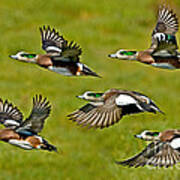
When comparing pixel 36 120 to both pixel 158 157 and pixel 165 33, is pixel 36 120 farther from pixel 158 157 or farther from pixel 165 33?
pixel 165 33

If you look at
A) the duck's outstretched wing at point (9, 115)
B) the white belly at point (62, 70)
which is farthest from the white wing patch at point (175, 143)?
the duck's outstretched wing at point (9, 115)

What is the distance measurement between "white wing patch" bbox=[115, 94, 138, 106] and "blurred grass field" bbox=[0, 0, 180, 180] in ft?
11.9

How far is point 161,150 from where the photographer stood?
6.16 meters

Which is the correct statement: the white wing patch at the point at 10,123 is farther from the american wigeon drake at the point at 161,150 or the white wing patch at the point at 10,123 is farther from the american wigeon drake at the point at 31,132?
the american wigeon drake at the point at 161,150

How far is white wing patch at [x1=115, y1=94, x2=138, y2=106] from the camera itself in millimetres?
5281

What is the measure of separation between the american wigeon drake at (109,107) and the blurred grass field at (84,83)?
3.47m

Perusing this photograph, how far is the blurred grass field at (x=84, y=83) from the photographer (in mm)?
10625

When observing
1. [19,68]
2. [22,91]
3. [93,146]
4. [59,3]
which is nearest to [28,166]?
[93,146]

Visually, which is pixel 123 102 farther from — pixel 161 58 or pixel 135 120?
pixel 135 120

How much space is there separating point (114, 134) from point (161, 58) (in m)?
→ 6.26

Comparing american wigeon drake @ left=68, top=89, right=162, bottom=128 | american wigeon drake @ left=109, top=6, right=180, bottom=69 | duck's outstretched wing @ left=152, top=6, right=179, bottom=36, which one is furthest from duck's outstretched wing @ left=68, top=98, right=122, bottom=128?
duck's outstretched wing @ left=152, top=6, right=179, bottom=36

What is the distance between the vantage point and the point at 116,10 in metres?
24.6

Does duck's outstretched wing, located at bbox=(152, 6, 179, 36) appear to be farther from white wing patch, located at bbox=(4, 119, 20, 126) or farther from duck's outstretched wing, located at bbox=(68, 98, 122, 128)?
white wing patch, located at bbox=(4, 119, 20, 126)

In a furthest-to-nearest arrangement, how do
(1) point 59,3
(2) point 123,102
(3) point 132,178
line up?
(1) point 59,3, (3) point 132,178, (2) point 123,102
